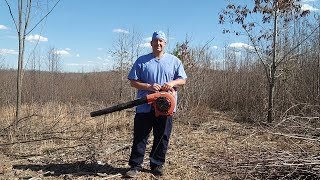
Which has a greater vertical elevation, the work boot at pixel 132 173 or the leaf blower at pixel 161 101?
the leaf blower at pixel 161 101

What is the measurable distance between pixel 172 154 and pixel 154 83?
1677mm

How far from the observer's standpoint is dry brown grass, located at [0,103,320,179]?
3938 millimetres

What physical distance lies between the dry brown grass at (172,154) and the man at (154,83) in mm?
251

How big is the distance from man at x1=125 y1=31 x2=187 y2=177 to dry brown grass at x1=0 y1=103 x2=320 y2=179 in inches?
9.9

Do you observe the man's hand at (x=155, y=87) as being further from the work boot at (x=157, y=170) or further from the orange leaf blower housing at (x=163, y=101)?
the work boot at (x=157, y=170)

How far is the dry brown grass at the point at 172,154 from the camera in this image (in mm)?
3938

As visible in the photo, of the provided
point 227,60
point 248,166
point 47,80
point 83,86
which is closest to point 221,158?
point 248,166

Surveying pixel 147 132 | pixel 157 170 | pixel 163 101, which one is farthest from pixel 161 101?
pixel 157 170

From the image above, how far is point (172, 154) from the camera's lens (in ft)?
16.9

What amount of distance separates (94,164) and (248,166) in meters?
1.99

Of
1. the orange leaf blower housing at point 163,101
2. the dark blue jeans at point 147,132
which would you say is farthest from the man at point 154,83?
the orange leaf blower housing at point 163,101

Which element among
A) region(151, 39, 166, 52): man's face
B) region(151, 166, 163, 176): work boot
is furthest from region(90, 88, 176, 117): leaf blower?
region(151, 166, 163, 176): work boot

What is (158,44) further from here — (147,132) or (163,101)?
(147,132)

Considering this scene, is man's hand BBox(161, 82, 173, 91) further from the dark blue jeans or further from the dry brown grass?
the dry brown grass
